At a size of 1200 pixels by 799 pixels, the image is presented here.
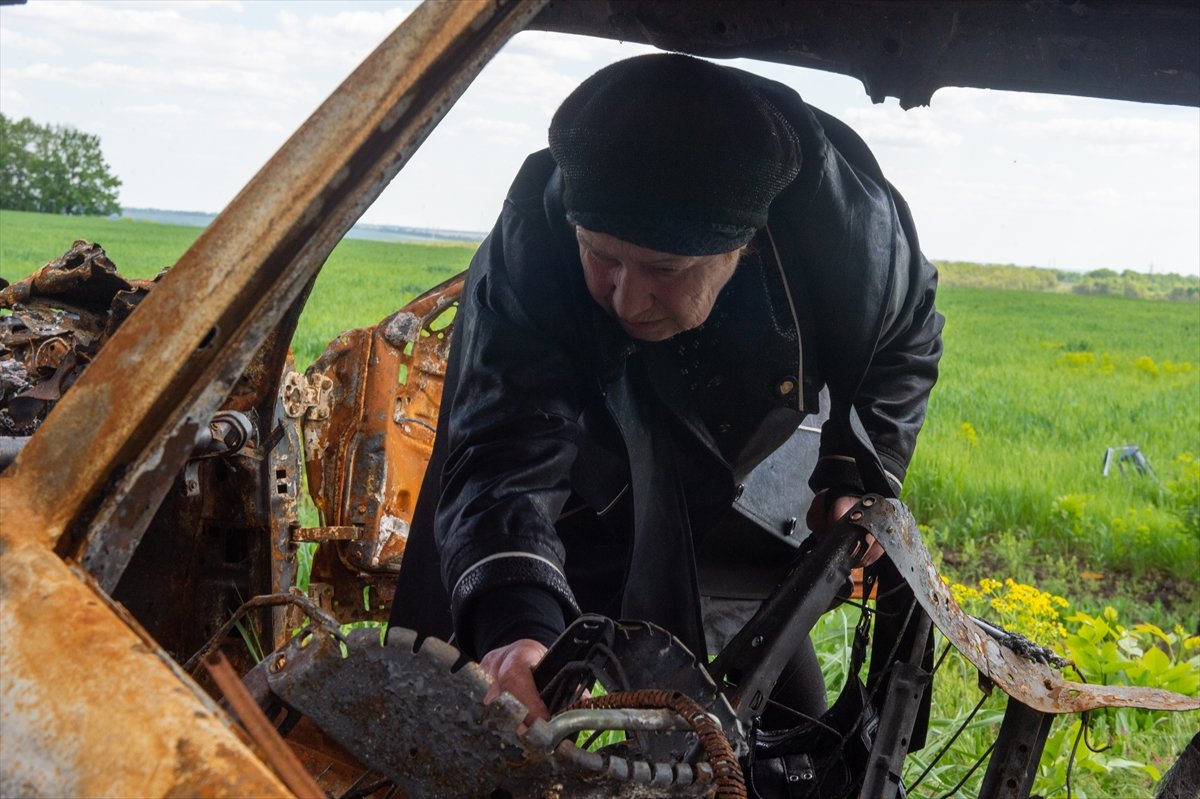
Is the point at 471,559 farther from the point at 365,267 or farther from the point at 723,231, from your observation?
the point at 365,267

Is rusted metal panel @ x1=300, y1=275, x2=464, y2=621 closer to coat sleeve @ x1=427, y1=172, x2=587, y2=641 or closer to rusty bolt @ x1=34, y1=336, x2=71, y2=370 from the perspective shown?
rusty bolt @ x1=34, y1=336, x2=71, y2=370

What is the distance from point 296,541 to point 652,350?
88 centimetres

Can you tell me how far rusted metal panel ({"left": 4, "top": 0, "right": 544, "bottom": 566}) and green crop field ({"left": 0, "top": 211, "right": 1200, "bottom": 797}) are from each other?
2.77m

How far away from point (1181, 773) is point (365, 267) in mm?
24655

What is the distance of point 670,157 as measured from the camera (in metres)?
1.92

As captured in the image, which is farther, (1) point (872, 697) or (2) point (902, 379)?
(2) point (902, 379)

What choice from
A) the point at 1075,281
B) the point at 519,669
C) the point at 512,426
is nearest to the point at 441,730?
the point at 519,669

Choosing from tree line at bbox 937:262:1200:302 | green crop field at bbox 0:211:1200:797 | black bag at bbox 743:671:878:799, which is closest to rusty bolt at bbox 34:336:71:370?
black bag at bbox 743:671:878:799

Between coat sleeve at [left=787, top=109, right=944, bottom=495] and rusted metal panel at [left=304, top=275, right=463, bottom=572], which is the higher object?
coat sleeve at [left=787, top=109, right=944, bottom=495]

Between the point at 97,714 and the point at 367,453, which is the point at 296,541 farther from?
the point at 97,714

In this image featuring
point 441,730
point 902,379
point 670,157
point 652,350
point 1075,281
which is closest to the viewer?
point 441,730

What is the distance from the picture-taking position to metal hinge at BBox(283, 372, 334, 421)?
9.37ft

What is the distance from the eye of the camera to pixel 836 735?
220 cm

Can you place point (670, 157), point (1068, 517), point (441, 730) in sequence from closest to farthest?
point (441, 730) → point (670, 157) → point (1068, 517)
